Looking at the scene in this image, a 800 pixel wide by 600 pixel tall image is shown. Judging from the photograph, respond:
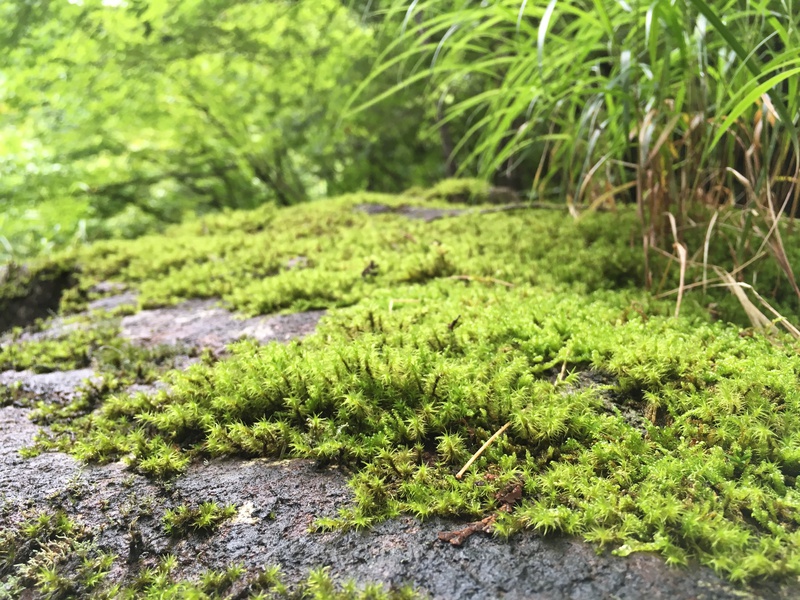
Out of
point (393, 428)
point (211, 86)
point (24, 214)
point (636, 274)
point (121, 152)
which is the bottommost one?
point (636, 274)

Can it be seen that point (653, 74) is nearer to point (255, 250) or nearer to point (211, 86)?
point (255, 250)

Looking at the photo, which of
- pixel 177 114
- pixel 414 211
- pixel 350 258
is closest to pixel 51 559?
pixel 350 258

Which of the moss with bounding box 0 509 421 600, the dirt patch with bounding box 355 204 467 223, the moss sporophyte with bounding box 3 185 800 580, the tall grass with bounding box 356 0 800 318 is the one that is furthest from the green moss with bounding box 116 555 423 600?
the dirt patch with bounding box 355 204 467 223

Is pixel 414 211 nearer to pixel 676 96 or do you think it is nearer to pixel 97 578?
pixel 676 96

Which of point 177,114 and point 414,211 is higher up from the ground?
point 177,114

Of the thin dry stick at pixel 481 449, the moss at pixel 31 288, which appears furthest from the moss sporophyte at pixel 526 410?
the moss at pixel 31 288

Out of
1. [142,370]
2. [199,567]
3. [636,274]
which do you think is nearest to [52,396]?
[142,370]

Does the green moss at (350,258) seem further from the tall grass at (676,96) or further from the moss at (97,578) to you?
the moss at (97,578)
